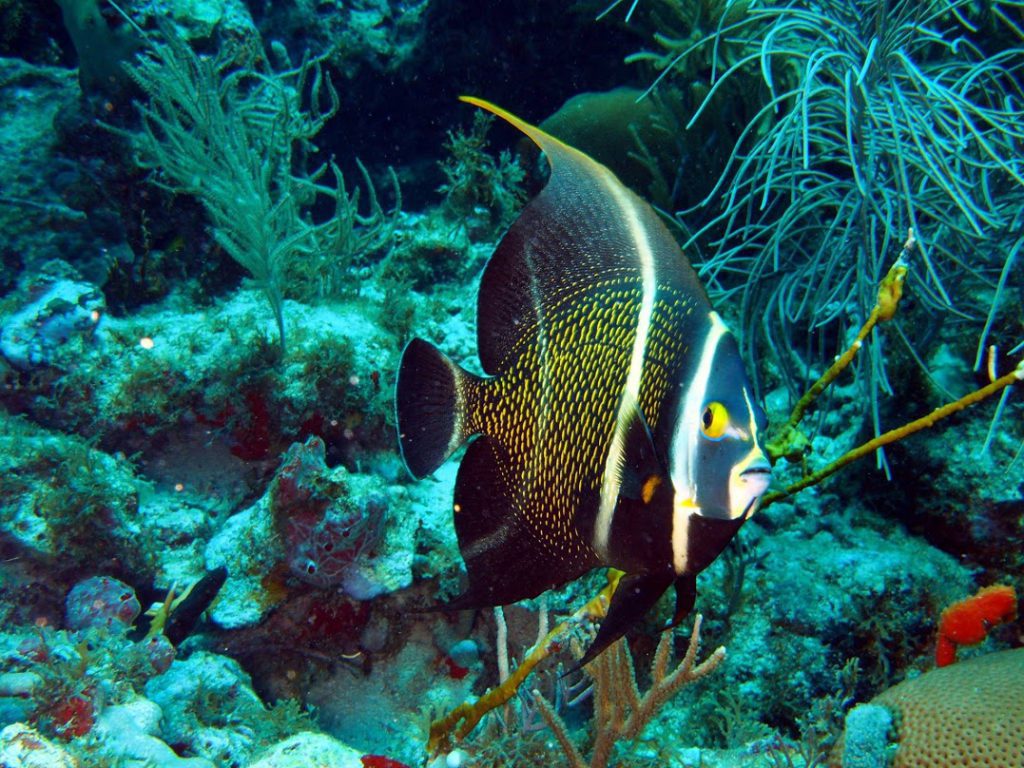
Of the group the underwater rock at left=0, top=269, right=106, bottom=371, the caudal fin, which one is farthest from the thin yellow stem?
the underwater rock at left=0, top=269, right=106, bottom=371

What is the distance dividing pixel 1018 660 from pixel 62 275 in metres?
4.94

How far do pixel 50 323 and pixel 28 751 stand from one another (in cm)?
Answer: 237

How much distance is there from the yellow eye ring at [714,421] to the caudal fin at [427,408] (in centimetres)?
54

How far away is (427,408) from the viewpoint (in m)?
1.37

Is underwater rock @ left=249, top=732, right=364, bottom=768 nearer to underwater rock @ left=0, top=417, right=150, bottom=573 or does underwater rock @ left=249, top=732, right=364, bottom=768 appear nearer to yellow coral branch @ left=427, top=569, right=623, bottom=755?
yellow coral branch @ left=427, top=569, right=623, bottom=755

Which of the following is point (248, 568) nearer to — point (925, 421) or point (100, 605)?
point (100, 605)

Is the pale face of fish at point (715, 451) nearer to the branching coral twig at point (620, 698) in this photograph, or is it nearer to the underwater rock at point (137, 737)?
the branching coral twig at point (620, 698)

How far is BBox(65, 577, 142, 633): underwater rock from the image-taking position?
8.77 ft

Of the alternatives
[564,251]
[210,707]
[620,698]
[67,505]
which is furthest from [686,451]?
[67,505]

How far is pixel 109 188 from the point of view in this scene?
13.2ft

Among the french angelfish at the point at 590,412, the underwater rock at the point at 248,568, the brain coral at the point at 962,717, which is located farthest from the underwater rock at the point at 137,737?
the brain coral at the point at 962,717

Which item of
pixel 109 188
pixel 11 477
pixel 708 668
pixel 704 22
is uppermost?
pixel 704 22

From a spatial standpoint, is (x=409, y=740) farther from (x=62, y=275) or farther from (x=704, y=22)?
(x=704, y=22)

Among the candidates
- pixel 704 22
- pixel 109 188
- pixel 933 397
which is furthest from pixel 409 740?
pixel 704 22
